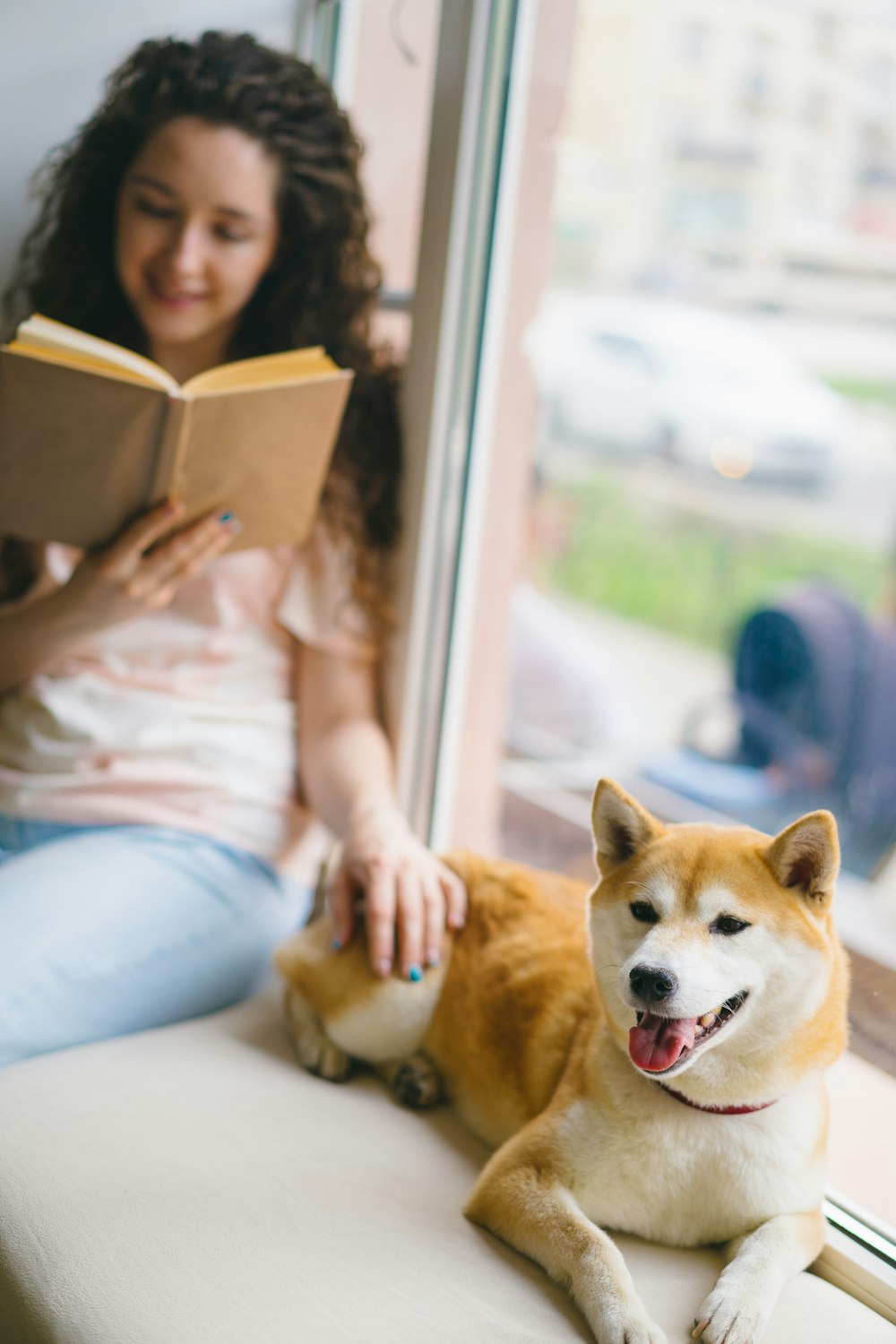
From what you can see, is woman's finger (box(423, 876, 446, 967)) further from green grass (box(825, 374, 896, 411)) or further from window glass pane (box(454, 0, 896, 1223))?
green grass (box(825, 374, 896, 411))

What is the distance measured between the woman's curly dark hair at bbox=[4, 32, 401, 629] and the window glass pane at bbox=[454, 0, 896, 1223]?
0.23m

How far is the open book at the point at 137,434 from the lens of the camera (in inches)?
42.1

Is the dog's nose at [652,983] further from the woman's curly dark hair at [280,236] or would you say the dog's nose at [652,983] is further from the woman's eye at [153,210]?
the woman's eye at [153,210]

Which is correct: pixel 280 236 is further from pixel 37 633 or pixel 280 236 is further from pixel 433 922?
pixel 433 922

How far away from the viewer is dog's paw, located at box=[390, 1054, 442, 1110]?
1.11 m

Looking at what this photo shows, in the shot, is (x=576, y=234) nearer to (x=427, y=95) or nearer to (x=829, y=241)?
(x=829, y=241)

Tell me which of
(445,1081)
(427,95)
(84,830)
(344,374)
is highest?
(427,95)

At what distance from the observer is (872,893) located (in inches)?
59.7

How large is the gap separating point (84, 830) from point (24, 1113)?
330 mm

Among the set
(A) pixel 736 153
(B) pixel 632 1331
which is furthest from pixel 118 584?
(A) pixel 736 153

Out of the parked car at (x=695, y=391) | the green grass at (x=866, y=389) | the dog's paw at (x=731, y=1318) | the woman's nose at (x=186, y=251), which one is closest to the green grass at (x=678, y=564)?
→ the parked car at (x=695, y=391)

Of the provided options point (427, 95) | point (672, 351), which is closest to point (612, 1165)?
point (427, 95)

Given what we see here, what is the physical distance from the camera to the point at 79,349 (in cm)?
108

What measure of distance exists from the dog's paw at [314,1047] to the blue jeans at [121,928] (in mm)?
100
